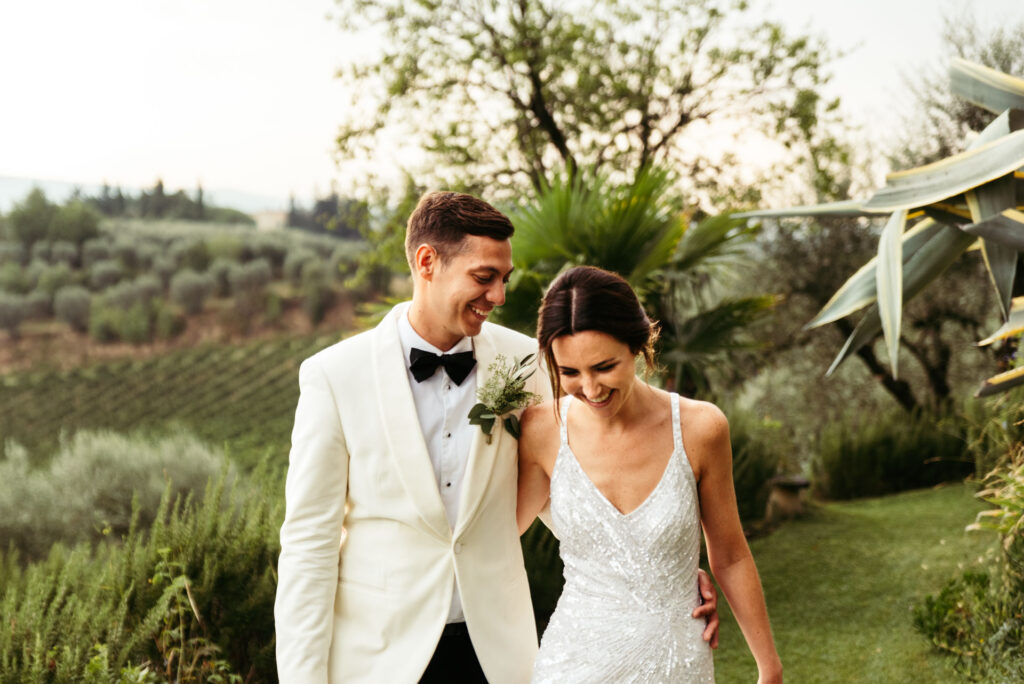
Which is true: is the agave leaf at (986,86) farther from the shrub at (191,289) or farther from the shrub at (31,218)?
the shrub at (191,289)

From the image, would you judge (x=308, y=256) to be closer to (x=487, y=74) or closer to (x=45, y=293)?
(x=45, y=293)

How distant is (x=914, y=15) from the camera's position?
12.6 m

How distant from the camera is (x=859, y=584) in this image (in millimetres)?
6445

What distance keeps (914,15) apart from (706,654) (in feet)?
43.3

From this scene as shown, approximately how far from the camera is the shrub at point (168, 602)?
3.03m

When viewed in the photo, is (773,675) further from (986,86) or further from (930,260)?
(986,86)

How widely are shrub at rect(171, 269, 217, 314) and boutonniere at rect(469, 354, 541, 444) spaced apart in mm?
20483

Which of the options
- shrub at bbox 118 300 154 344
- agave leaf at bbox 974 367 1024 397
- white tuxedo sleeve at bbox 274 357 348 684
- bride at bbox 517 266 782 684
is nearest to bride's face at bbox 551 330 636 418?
bride at bbox 517 266 782 684

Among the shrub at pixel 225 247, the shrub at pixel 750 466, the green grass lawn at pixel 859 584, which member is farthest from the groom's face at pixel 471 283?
the shrub at pixel 225 247

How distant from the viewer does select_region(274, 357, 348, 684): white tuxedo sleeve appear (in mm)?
1870

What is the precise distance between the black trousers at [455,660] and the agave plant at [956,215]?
5.31ft

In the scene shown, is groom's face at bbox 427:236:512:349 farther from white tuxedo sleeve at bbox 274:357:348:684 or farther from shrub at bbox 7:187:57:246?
shrub at bbox 7:187:57:246

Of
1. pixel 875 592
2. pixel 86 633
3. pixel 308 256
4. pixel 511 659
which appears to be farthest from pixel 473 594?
pixel 308 256

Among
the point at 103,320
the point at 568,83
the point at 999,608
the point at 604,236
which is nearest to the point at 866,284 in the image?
the point at 999,608
